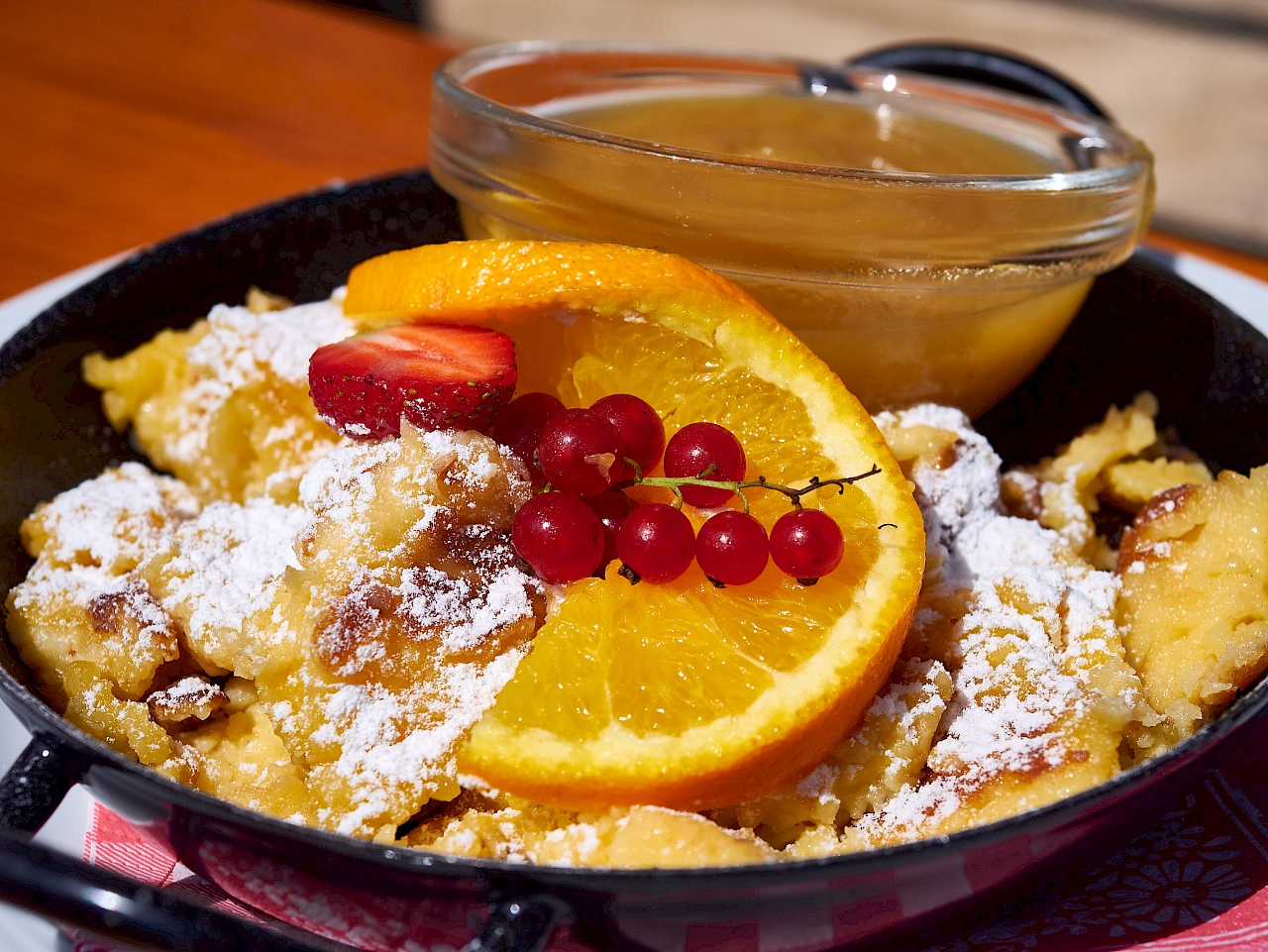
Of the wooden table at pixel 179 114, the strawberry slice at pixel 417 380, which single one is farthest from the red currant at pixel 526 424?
the wooden table at pixel 179 114

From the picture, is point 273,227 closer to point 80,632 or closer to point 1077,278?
point 80,632

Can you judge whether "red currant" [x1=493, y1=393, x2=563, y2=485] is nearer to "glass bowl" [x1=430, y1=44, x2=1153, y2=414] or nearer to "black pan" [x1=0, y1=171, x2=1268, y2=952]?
"glass bowl" [x1=430, y1=44, x2=1153, y2=414]

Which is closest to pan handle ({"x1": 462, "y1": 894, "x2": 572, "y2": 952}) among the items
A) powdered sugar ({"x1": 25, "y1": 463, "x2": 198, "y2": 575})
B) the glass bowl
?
powdered sugar ({"x1": 25, "y1": 463, "x2": 198, "y2": 575})

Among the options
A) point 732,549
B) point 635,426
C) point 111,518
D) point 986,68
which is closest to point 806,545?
point 732,549

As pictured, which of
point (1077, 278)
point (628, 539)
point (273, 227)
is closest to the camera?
point (628, 539)

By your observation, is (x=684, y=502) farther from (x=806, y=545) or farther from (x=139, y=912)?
(x=139, y=912)

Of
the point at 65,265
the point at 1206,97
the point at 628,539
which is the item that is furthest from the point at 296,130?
the point at 1206,97
